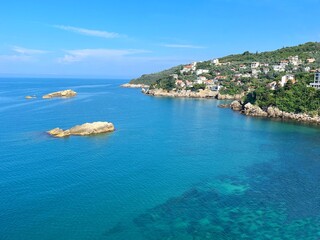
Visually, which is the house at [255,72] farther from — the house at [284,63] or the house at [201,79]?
the house at [201,79]

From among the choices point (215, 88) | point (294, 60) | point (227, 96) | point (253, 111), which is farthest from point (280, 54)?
point (253, 111)

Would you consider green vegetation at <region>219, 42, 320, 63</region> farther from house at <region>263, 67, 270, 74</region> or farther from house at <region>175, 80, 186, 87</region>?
house at <region>175, 80, 186, 87</region>

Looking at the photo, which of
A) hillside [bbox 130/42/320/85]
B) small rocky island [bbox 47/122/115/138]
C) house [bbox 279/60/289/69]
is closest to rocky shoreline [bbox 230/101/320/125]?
small rocky island [bbox 47/122/115/138]

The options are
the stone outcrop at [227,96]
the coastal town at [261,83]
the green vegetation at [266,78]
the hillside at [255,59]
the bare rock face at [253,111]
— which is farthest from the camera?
the hillside at [255,59]

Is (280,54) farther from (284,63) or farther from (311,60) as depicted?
(284,63)

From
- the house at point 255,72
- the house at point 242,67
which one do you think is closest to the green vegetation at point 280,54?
the house at point 242,67
